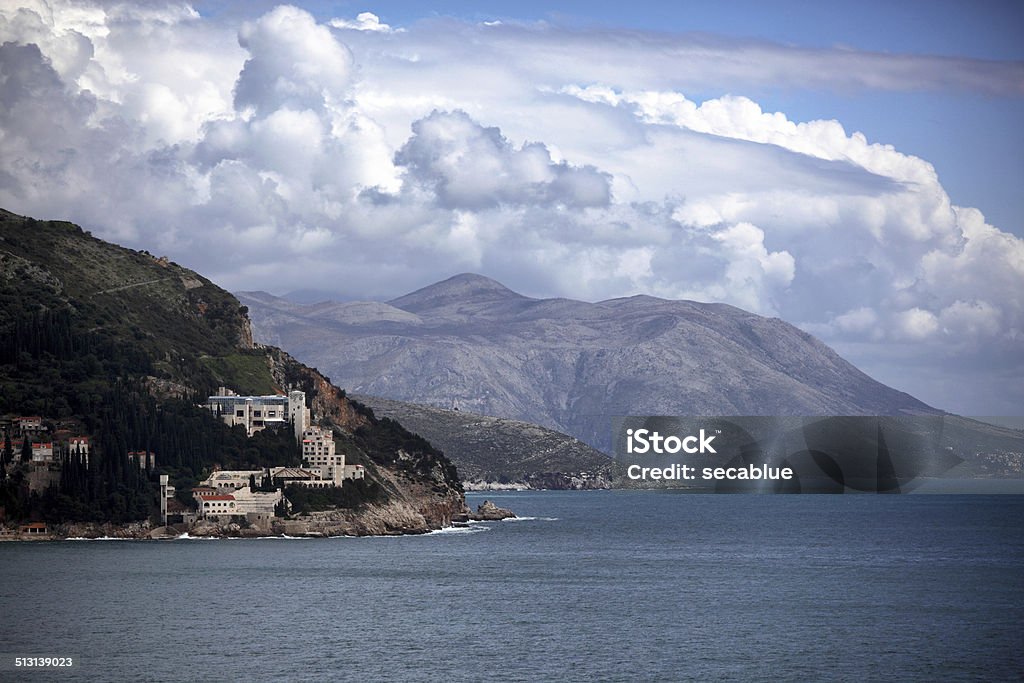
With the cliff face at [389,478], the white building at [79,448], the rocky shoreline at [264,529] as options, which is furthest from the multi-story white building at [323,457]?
the white building at [79,448]

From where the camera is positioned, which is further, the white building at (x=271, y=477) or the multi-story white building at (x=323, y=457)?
the multi-story white building at (x=323, y=457)

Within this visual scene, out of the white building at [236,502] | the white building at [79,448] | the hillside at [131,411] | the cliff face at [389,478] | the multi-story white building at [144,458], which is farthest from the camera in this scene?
the cliff face at [389,478]

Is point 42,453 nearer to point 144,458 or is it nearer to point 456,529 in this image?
point 144,458

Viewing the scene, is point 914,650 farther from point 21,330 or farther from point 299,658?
point 21,330

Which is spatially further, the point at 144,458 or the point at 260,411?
A: the point at 260,411

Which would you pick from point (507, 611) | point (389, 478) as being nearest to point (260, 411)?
point (389, 478)

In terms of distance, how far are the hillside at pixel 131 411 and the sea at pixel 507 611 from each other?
7303 mm

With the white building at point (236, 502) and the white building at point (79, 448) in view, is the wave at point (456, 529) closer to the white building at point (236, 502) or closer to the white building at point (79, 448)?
the white building at point (236, 502)

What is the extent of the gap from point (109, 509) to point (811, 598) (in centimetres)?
7775

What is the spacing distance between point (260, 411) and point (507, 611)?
266 feet

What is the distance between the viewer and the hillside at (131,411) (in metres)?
156

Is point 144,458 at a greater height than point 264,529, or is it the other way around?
point 144,458

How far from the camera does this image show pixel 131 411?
547ft

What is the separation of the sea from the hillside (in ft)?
24.0
